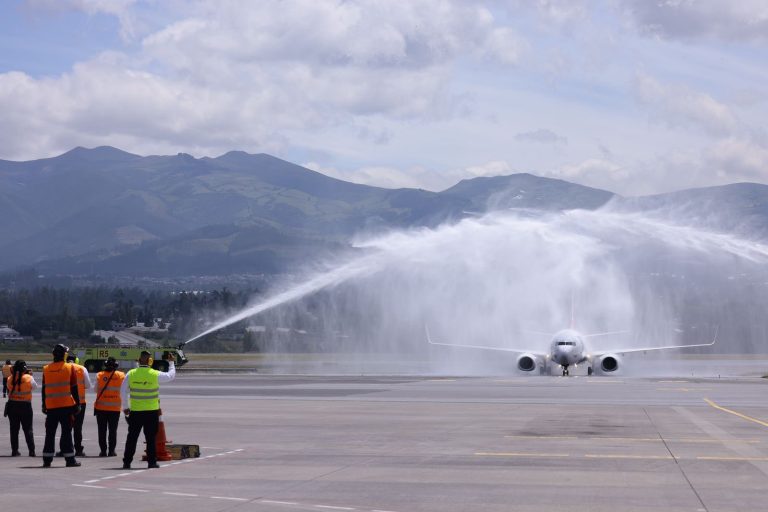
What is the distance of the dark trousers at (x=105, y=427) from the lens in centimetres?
2478

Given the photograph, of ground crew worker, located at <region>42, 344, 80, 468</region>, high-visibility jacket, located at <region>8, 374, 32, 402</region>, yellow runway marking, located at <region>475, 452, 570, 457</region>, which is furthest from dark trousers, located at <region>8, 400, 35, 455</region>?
yellow runway marking, located at <region>475, 452, 570, 457</region>

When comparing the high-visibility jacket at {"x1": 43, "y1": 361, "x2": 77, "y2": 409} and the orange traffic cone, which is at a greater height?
the high-visibility jacket at {"x1": 43, "y1": 361, "x2": 77, "y2": 409}

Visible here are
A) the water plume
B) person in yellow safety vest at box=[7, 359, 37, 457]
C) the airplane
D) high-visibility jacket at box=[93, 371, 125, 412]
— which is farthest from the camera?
the water plume

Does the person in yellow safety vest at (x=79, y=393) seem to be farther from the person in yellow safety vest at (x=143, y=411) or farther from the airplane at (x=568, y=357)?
the airplane at (x=568, y=357)

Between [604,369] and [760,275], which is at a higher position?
[760,275]

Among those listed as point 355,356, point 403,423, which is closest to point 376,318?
point 355,356

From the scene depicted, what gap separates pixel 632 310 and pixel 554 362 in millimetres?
33479

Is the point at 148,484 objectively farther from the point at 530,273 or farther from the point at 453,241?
the point at 453,241

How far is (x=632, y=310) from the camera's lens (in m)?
112

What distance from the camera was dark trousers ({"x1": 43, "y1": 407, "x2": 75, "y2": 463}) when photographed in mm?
22547

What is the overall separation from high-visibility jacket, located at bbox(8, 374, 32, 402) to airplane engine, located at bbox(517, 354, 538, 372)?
60.8 metres

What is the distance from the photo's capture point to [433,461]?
→ 76.2 ft

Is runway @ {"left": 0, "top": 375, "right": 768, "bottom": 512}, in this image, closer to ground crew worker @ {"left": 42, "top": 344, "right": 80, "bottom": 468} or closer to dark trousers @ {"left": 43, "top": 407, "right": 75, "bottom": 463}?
dark trousers @ {"left": 43, "top": 407, "right": 75, "bottom": 463}

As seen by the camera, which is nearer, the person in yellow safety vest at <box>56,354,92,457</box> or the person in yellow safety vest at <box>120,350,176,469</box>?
the person in yellow safety vest at <box>120,350,176,469</box>
